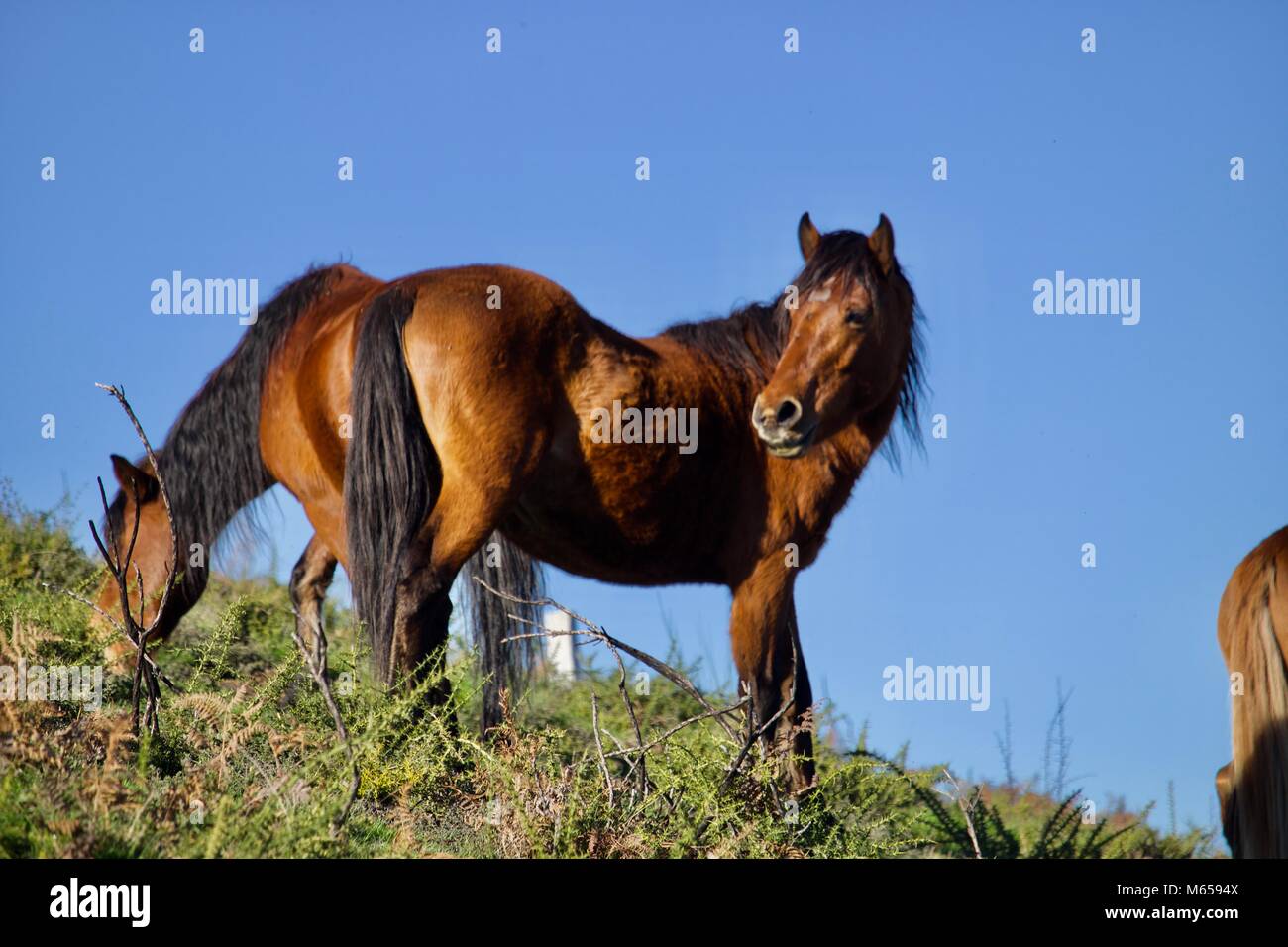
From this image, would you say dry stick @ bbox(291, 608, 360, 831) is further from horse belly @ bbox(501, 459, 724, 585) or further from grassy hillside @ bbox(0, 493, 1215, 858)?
horse belly @ bbox(501, 459, 724, 585)

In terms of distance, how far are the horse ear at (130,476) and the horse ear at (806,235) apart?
11.4ft

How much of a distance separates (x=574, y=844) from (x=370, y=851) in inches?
23.5

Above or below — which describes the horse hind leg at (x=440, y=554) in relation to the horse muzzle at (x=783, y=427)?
below

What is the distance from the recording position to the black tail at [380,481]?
5.32 meters

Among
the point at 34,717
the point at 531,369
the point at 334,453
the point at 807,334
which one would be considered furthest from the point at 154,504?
the point at 807,334

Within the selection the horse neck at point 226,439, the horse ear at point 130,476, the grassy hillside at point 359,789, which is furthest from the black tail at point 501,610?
the horse ear at point 130,476

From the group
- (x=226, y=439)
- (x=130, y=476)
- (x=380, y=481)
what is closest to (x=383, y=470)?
(x=380, y=481)

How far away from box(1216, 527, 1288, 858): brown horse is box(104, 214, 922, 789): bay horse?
1.63 m

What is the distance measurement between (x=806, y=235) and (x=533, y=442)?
1.97 metres

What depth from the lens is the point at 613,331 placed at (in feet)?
19.6

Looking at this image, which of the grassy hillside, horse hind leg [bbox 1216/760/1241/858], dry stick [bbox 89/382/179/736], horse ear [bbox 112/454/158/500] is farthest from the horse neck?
horse hind leg [bbox 1216/760/1241/858]

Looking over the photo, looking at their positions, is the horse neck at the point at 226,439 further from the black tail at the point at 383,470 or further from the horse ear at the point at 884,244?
the horse ear at the point at 884,244

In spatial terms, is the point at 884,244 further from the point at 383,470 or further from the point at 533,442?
the point at 383,470

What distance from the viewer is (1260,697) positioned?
4418 millimetres
